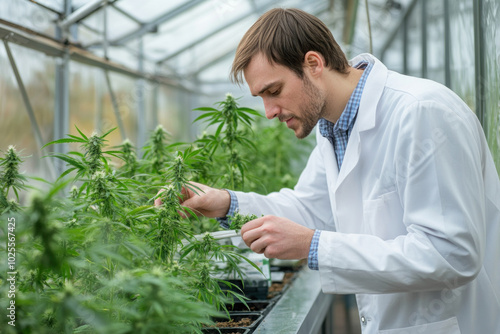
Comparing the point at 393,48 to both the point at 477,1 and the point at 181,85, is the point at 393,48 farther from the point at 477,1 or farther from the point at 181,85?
the point at 477,1

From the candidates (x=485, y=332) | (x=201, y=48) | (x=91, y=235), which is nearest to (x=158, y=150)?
(x=91, y=235)

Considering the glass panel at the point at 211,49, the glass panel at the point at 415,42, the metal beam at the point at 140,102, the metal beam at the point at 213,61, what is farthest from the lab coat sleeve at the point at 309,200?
the metal beam at the point at 213,61

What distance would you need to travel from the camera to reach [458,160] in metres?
1.09

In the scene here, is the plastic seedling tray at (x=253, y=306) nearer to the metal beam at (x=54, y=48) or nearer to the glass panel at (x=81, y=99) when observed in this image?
the metal beam at (x=54, y=48)

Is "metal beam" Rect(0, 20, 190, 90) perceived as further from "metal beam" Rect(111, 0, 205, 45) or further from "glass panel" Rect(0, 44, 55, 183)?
"metal beam" Rect(111, 0, 205, 45)

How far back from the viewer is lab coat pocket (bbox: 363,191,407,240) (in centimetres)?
126

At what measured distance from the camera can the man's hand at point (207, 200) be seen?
145 centimetres

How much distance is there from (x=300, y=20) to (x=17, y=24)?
1832 mm

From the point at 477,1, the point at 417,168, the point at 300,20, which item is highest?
the point at 477,1

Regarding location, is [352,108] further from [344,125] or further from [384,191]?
[384,191]

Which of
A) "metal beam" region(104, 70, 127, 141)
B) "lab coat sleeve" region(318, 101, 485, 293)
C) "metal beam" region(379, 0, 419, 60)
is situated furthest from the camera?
"metal beam" region(379, 0, 419, 60)

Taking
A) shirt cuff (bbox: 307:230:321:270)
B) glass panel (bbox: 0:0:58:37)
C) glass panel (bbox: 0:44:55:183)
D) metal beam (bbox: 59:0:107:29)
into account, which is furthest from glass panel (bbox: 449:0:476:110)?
metal beam (bbox: 59:0:107:29)

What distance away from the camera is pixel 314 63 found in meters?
1.38

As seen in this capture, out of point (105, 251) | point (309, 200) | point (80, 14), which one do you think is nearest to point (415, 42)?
point (80, 14)
